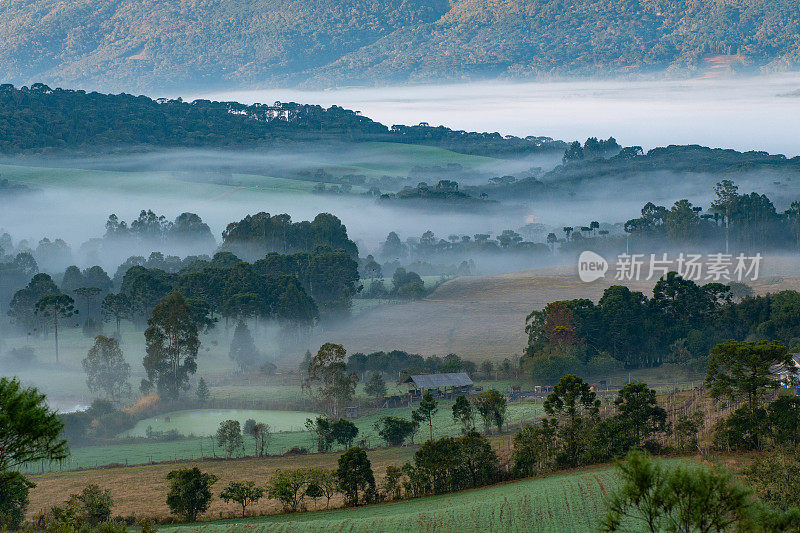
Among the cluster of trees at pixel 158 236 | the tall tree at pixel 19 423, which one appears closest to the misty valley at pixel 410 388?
the tall tree at pixel 19 423

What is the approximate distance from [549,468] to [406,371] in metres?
30.8

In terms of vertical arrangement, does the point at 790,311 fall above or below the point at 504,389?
above

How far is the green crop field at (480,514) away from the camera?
39250 mm

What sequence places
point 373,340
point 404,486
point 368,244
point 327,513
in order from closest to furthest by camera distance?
point 327,513
point 404,486
point 373,340
point 368,244

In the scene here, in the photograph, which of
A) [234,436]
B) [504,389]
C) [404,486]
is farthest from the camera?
[504,389]

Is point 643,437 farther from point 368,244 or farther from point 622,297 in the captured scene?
point 368,244

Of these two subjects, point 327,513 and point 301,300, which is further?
point 301,300

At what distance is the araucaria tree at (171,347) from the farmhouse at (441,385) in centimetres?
2106

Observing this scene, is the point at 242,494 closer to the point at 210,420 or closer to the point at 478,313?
the point at 210,420

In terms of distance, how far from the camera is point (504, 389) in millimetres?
75500

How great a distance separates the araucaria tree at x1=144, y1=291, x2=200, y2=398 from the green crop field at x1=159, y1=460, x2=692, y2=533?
137 ft

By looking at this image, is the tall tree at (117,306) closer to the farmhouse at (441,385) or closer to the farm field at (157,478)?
the farmhouse at (441,385)

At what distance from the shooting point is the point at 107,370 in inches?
3253

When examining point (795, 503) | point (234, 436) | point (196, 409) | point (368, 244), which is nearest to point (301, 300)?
point (196, 409)
